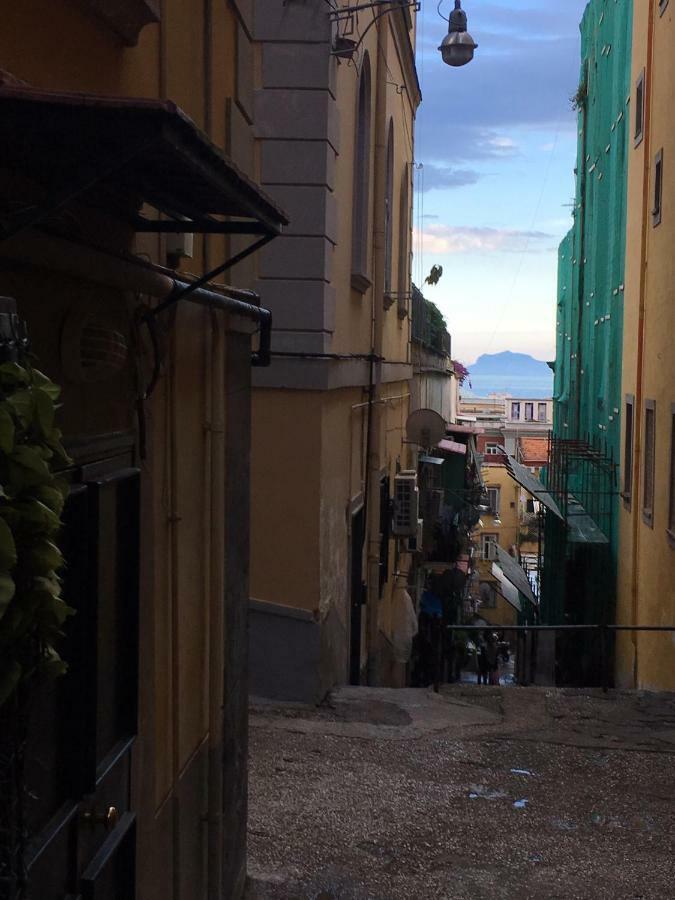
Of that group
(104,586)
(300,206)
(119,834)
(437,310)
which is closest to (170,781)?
(119,834)

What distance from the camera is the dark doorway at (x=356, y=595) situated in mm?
13092

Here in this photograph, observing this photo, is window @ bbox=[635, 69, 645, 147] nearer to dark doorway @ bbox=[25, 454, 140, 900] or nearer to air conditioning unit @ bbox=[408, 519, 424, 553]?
air conditioning unit @ bbox=[408, 519, 424, 553]

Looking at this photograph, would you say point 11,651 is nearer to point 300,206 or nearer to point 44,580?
point 44,580

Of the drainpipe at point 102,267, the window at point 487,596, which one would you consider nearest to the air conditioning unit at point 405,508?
the drainpipe at point 102,267

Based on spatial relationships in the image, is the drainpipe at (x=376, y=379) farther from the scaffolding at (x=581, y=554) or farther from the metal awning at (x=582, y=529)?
the metal awning at (x=582, y=529)

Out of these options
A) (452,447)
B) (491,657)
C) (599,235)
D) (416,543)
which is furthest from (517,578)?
(416,543)

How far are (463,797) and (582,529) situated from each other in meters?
13.7

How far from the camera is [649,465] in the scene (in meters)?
16.4

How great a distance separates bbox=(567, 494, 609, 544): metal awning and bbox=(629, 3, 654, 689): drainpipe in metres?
2.25

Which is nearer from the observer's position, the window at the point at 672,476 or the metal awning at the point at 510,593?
the window at the point at 672,476

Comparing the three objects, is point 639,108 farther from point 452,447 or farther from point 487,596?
point 487,596

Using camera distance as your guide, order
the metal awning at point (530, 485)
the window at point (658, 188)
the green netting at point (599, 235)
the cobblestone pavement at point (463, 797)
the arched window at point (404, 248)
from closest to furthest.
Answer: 1. the cobblestone pavement at point (463, 797)
2. the window at point (658, 188)
3. the arched window at point (404, 248)
4. the metal awning at point (530, 485)
5. the green netting at point (599, 235)

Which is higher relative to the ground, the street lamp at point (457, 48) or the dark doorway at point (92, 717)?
the street lamp at point (457, 48)

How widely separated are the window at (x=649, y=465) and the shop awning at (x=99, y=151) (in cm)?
1345
